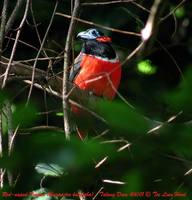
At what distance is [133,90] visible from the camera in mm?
4656

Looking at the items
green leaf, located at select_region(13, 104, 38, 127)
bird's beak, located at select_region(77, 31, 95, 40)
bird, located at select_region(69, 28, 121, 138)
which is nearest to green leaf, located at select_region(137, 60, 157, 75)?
bird, located at select_region(69, 28, 121, 138)

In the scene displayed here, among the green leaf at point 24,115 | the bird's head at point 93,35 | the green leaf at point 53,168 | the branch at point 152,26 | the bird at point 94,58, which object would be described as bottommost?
the bird at point 94,58

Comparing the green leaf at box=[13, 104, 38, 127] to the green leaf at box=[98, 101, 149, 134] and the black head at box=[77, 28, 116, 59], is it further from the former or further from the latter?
the black head at box=[77, 28, 116, 59]

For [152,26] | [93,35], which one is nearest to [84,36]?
[93,35]

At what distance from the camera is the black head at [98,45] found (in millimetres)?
5029

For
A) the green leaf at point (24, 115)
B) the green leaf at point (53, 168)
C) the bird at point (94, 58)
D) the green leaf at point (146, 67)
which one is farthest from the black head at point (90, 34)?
the green leaf at point (24, 115)

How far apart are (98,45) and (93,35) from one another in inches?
9.5

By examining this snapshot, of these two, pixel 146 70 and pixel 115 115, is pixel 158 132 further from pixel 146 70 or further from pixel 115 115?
pixel 146 70

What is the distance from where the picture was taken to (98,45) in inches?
209

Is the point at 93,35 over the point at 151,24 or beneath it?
beneath

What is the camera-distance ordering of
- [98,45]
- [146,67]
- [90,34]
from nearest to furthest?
[146,67], [90,34], [98,45]

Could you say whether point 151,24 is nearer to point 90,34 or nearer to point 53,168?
point 53,168

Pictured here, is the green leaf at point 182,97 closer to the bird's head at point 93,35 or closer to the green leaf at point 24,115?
the green leaf at point 24,115

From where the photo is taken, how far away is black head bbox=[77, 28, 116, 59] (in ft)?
16.5
